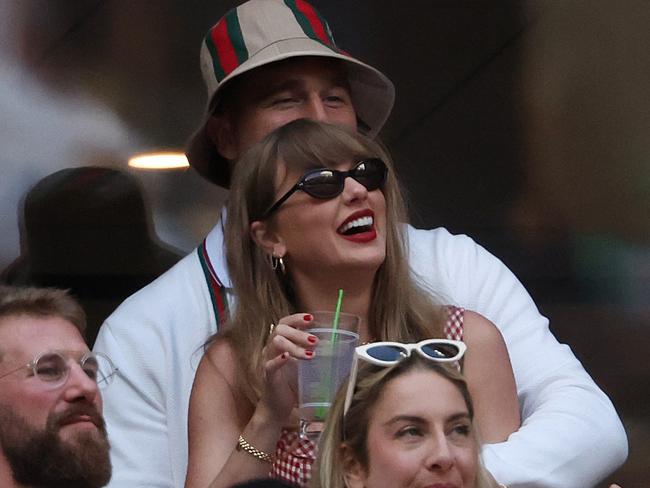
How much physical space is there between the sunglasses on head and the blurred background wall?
96.3 inches

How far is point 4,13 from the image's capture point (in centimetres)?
545

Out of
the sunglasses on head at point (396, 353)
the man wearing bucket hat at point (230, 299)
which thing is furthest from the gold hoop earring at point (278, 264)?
the sunglasses on head at point (396, 353)

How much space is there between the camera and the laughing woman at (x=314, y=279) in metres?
3.37

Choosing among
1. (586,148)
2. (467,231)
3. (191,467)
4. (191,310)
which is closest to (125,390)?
(191,310)

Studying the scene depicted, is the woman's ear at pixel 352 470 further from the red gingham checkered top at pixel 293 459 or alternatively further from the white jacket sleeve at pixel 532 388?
the white jacket sleeve at pixel 532 388

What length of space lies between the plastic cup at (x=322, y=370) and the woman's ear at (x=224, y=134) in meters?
1.03

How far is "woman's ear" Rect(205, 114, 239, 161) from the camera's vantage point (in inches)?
162

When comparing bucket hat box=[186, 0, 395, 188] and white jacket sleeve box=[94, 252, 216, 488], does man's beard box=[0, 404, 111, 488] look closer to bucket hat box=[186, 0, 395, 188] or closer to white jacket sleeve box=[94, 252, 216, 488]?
white jacket sleeve box=[94, 252, 216, 488]

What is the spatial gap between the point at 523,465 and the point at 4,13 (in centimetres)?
291

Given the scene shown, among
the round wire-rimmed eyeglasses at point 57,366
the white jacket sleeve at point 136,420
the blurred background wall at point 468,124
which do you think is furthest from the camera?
the blurred background wall at point 468,124

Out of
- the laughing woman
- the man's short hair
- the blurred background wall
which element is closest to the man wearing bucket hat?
the laughing woman

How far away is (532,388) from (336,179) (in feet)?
2.15

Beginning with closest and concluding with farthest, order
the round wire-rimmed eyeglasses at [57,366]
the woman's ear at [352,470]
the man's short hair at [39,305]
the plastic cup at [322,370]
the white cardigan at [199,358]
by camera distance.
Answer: the woman's ear at [352,470] → the plastic cup at [322,370] → the round wire-rimmed eyeglasses at [57,366] → the man's short hair at [39,305] → the white cardigan at [199,358]

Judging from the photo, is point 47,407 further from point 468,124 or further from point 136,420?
point 468,124
